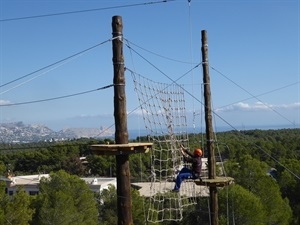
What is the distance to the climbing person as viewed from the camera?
726 centimetres

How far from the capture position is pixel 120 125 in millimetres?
4852

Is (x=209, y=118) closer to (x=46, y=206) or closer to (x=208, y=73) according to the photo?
(x=208, y=73)

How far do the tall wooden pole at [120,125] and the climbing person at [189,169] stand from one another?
8.42ft

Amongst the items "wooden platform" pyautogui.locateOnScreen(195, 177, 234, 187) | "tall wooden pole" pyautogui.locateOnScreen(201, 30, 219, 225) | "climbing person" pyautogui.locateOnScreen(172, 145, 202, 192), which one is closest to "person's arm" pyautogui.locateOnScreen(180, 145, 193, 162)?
"climbing person" pyautogui.locateOnScreen(172, 145, 202, 192)

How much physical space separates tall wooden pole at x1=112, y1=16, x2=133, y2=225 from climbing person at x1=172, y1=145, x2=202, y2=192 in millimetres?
2567

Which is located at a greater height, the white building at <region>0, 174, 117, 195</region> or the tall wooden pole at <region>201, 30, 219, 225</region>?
the tall wooden pole at <region>201, 30, 219, 225</region>

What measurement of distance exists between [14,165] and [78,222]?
3545 centimetres

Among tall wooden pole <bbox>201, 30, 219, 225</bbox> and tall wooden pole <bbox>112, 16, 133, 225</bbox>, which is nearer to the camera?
tall wooden pole <bbox>112, 16, 133, 225</bbox>

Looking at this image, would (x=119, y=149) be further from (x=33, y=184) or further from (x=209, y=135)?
(x=33, y=184)

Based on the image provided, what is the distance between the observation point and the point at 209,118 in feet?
27.6

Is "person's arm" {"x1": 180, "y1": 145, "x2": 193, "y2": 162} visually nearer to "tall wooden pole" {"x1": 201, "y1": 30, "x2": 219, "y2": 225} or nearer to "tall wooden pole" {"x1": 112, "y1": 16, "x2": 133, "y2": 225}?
"tall wooden pole" {"x1": 201, "y1": 30, "x2": 219, "y2": 225}

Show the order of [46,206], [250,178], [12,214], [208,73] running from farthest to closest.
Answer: [250,178]
[46,206]
[12,214]
[208,73]

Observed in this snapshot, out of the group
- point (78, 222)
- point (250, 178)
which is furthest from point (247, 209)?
point (78, 222)

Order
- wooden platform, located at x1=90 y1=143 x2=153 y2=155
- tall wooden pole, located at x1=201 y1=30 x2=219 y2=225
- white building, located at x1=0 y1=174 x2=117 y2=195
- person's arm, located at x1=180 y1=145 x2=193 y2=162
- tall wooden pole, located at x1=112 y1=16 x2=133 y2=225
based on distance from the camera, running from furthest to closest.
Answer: white building, located at x1=0 y1=174 x2=117 y2=195 → tall wooden pole, located at x1=201 y1=30 x2=219 y2=225 → person's arm, located at x1=180 y1=145 x2=193 y2=162 → tall wooden pole, located at x1=112 y1=16 x2=133 y2=225 → wooden platform, located at x1=90 y1=143 x2=153 y2=155
